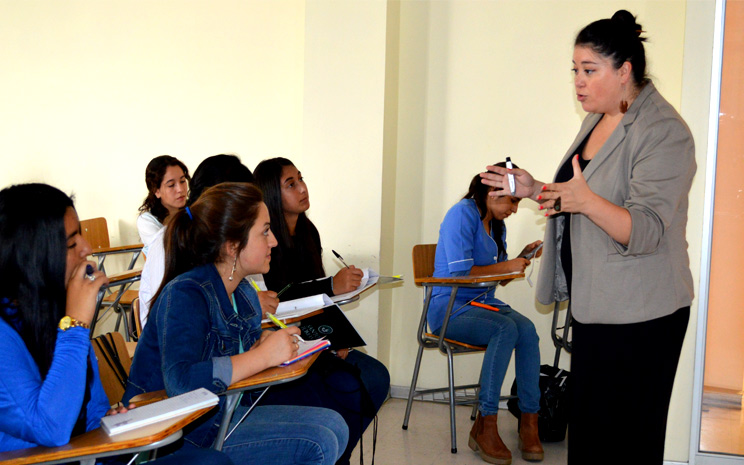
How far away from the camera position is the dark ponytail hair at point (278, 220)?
2.76m

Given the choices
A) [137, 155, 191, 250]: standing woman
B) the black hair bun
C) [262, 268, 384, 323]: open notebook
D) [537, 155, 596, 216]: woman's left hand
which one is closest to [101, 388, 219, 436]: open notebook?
[262, 268, 384, 323]: open notebook

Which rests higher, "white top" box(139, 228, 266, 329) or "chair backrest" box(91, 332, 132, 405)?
"white top" box(139, 228, 266, 329)

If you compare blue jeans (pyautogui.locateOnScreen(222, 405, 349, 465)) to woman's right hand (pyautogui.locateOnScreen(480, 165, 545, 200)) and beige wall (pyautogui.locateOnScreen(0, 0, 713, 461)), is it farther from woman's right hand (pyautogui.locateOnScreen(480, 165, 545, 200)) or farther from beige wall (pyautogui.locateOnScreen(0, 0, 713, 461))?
beige wall (pyautogui.locateOnScreen(0, 0, 713, 461))

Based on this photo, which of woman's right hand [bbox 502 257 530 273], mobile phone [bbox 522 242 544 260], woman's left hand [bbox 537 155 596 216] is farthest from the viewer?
mobile phone [bbox 522 242 544 260]

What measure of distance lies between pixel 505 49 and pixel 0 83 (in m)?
3.46

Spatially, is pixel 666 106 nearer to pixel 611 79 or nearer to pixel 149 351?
pixel 611 79

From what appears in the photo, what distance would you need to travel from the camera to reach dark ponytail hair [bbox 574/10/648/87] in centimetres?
171

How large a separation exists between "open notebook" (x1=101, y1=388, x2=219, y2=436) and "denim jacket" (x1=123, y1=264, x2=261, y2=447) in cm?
21

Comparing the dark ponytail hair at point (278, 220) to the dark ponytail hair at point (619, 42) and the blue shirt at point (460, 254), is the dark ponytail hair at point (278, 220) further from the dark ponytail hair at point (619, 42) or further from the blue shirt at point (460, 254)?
the dark ponytail hair at point (619, 42)

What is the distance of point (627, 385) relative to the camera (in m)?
1.69

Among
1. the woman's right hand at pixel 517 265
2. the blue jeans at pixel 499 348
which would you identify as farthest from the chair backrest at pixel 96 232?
the woman's right hand at pixel 517 265

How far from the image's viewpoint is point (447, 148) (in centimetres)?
387

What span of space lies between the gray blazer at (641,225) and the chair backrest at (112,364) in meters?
1.25

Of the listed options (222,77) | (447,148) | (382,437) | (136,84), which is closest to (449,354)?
(382,437)
